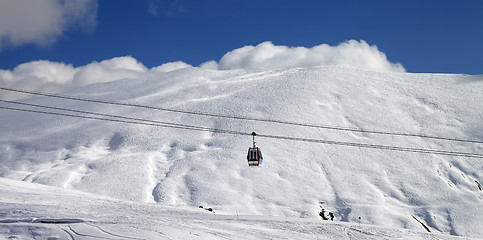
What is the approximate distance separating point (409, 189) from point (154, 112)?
68.3 meters

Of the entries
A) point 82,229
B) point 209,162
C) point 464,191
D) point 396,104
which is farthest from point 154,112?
point 82,229

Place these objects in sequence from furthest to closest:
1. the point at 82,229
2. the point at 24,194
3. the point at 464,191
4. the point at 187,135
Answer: the point at 187,135 → the point at 464,191 → the point at 24,194 → the point at 82,229

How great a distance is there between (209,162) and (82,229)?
217 feet

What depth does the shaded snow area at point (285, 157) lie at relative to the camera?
2776 inches

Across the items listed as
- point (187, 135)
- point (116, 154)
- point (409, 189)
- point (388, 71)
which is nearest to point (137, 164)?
point (116, 154)

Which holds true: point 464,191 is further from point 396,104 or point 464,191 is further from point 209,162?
point 209,162

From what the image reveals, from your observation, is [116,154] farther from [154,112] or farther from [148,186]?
[154,112]

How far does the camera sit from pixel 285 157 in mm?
90438

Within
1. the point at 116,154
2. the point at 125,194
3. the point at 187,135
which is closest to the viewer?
the point at 125,194

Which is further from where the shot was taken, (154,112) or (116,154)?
(154,112)

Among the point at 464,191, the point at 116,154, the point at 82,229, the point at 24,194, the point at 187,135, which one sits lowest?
the point at 82,229

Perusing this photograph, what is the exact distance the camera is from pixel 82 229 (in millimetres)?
21188

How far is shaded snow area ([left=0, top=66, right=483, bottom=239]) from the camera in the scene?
231 feet

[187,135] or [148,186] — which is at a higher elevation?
[187,135]
